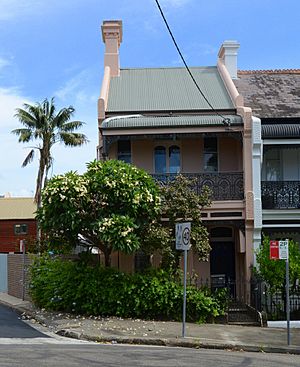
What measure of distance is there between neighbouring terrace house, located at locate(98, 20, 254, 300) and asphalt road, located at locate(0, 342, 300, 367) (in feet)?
21.5

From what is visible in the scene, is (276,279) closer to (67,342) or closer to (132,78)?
(67,342)

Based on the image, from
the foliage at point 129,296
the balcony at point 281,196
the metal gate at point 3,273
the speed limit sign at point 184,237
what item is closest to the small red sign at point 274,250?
the speed limit sign at point 184,237

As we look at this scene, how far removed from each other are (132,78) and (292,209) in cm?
857

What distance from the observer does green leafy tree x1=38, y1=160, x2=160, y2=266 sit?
17047mm

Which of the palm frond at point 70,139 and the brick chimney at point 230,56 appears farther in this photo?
the palm frond at point 70,139

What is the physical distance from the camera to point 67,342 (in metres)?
14.1

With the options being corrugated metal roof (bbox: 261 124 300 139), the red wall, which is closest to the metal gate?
corrugated metal roof (bbox: 261 124 300 139)

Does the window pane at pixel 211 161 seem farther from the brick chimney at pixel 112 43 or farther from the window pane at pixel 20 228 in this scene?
the window pane at pixel 20 228

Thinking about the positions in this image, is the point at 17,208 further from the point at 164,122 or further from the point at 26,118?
the point at 164,122

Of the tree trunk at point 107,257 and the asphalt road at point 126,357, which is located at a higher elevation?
the tree trunk at point 107,257

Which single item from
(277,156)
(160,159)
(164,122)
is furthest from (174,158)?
(277,156)

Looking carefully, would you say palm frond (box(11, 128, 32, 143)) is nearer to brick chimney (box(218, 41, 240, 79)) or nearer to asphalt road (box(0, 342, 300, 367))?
brick chimney (box(218, 41, 240, 79))

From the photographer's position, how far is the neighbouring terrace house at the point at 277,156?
20.4 metres

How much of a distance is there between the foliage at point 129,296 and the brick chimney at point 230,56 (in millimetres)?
10375
